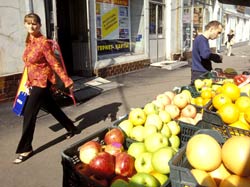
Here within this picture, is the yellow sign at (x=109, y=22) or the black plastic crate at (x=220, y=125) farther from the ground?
the yellow sign at (x=109, y=22)

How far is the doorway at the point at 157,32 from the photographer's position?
43.3 feet

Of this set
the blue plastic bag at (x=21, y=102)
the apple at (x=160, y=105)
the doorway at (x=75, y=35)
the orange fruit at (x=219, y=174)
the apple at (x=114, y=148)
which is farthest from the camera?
the doorway at (x=75, y=35)

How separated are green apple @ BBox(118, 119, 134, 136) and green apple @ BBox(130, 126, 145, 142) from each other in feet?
0.14

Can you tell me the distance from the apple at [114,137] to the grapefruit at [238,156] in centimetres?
90

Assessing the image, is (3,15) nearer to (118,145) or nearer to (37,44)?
(37,44)

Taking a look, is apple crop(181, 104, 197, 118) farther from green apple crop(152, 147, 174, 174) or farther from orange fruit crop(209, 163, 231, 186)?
orange fruit crop(209, 163, 231, 186)

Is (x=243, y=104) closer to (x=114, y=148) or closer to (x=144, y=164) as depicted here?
(x=144, y=164)

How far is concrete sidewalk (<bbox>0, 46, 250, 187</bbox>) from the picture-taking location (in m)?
3.65

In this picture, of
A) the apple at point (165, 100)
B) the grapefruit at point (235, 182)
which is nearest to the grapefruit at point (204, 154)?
the grapefruit at point (235, 182)

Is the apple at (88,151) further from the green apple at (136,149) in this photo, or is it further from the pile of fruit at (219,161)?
the pile of fruit at (219,161)

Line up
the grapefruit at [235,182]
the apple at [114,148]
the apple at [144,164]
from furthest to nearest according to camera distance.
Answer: the apple at [114,148], the apple at [144,164], the grapefruit at [235,182]

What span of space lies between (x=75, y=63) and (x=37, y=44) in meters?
5.80

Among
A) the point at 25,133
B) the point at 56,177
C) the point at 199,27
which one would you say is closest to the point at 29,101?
the point at 25,133

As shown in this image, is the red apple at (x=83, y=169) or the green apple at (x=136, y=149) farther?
the green apple at (x=136, y=149)
